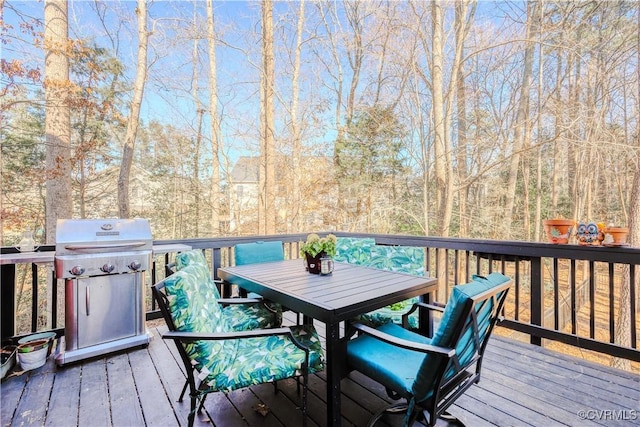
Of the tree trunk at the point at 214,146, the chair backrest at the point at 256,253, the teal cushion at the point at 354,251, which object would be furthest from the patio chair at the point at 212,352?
the tree trunk at the point at 214,146

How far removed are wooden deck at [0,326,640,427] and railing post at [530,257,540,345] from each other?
0.39 metres

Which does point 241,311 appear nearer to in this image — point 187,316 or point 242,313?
point 242,313

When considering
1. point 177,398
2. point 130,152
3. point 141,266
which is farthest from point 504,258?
point 130,152

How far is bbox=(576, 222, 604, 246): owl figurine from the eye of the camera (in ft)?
8.04

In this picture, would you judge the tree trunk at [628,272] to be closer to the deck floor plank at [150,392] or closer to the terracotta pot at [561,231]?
the terracotta pot at [561,231]

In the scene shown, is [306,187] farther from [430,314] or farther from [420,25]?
[430,314]

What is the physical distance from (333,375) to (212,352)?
0.64 m

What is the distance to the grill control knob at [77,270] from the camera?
2.34 m

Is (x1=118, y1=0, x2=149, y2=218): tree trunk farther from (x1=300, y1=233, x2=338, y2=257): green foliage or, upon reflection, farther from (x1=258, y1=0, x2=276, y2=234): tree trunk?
(x1=300, y1=233, x2=338, y2=257): green foliage

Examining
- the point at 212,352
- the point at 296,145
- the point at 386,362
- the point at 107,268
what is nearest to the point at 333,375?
the point at 386,362

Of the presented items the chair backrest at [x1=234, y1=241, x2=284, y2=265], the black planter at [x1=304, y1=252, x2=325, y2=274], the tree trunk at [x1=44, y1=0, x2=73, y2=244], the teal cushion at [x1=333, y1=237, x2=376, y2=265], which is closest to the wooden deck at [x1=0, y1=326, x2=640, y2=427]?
the black planter at [x1=304, y1=252, x2=325, y2=274]

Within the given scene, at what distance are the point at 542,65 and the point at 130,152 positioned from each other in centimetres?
871

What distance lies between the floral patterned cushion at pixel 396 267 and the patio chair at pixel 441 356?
1.77 feet

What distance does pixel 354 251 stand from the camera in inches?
129
